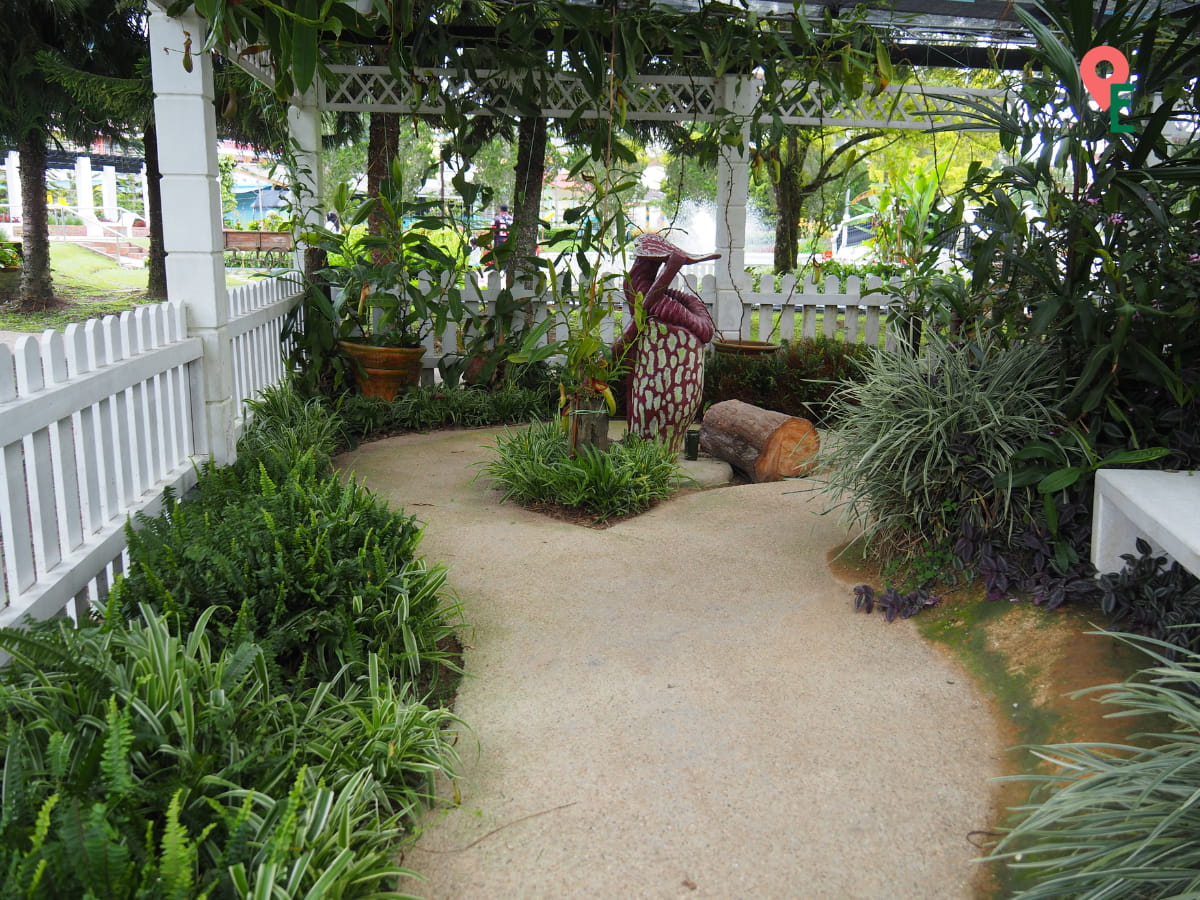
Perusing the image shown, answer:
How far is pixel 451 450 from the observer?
244 inches

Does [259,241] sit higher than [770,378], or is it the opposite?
[259,241]

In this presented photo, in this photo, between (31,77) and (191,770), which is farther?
(31,77)

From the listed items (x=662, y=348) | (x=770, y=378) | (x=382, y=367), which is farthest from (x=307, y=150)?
(x=770, y=378)

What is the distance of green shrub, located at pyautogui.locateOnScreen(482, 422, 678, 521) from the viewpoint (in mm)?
4852

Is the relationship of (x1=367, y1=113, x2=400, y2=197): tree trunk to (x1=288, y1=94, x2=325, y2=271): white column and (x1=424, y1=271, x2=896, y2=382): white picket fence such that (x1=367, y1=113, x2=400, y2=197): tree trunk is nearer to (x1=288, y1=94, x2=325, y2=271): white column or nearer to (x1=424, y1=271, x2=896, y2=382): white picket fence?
(x1=288, y1=94, x2=325, y2=271): white column

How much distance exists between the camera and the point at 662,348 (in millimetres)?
5680

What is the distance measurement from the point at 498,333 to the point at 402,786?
17.1 ft

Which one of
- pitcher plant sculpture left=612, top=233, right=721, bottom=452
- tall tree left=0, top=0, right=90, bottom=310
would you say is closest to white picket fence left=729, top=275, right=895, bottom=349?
pitcher plant sculpture left=612, top=233, right=721, bottom=452

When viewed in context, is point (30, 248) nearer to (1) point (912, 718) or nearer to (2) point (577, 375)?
(2) point (577, 375)

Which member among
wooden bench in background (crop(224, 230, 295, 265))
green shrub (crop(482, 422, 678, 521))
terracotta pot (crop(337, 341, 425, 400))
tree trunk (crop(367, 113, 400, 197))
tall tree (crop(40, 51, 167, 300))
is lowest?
green shrub (crop(482, 422, 678, 521))

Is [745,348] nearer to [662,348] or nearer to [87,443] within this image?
[662,348]

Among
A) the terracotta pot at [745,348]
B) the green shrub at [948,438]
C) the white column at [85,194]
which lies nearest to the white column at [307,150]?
the terracotta pot at [745,348]

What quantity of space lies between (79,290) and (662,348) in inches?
556

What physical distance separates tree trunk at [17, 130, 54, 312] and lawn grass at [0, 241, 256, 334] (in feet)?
0.82
